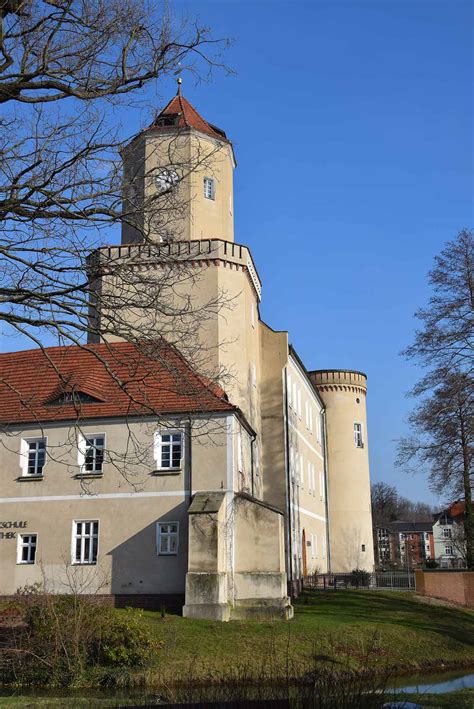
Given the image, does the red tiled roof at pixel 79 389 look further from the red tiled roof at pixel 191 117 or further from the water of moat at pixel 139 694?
the red tiled roof at pixel 191 117

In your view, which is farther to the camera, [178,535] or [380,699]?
[178,535]

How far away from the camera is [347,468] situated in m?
50.9

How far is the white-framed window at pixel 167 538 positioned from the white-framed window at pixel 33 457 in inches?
187

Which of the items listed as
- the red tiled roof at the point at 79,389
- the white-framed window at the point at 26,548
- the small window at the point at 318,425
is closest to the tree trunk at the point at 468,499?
the red tiled roof at the point at 79,389

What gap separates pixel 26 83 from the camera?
11.1 meters

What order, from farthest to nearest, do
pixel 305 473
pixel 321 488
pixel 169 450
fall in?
1. pixel 321 488
2. pixel 305 473
3. pixel 169 450

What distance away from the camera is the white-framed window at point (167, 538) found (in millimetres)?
24031

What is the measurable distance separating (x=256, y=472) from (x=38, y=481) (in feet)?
31.5

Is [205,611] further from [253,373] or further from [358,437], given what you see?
[358,437]

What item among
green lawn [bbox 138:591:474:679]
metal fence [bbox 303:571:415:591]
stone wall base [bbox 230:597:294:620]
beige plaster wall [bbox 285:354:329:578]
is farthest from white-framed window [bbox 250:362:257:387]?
metal fence [bbox 303:571:415:591]

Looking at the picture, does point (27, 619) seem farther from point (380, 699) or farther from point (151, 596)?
point (380, 699)

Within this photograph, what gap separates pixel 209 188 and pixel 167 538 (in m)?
15.2

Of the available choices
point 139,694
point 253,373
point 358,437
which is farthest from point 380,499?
point 139,694

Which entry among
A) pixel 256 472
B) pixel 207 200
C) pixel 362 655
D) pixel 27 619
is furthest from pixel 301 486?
pixel 27 619
